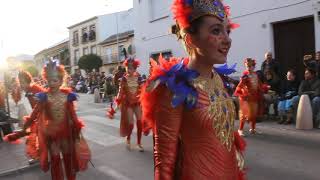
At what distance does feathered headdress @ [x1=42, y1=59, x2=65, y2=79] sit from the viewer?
5.79m

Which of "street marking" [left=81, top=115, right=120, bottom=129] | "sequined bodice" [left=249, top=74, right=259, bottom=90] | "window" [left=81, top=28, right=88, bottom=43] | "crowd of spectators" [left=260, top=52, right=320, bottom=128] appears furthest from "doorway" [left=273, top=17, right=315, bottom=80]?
"window" [left=81, top=28, right=88, bottom=43]

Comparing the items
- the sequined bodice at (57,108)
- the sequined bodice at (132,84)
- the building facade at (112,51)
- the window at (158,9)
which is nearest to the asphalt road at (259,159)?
the sequined bodice at (132,84)

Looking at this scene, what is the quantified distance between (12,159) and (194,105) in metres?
7.78

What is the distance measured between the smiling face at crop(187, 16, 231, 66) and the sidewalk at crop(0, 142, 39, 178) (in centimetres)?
649

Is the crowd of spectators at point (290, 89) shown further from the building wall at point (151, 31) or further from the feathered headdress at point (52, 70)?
the building wall at point (151, 31)

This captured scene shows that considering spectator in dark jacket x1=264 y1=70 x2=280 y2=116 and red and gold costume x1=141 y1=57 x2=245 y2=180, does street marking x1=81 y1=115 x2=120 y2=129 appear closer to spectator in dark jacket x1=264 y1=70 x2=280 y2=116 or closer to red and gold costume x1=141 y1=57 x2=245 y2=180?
spectator in dark jacket x1=264 y1=70 x2=280 y2=116

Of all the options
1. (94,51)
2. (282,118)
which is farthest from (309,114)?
(94,51)

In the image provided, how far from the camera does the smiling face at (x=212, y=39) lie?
227cm

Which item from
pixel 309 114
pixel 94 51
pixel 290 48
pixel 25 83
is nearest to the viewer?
pixel 25 83

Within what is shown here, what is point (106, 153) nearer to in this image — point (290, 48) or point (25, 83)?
point (25, 83)

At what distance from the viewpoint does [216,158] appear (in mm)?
2281

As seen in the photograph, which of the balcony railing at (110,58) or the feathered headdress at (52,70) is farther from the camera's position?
the balcony railing at (110,58)

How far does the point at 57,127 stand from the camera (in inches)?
220

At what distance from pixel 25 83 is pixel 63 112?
10.2 feet
